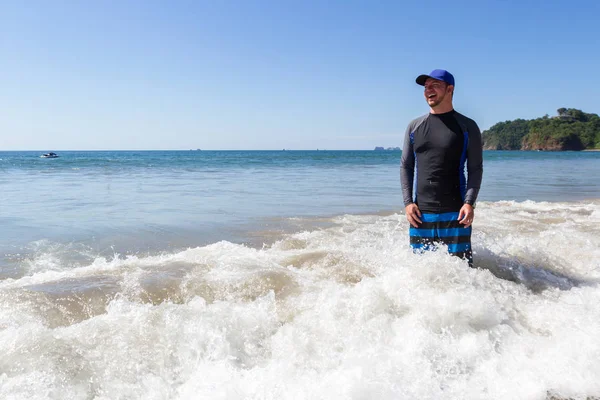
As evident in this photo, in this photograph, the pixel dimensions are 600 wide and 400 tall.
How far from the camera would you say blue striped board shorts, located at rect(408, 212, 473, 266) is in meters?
4.19

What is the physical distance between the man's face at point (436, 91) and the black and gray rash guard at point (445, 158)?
15cm

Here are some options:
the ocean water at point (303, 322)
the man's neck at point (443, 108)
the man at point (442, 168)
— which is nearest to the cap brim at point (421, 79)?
the man at point (442, 168)

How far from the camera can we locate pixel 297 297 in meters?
4.34

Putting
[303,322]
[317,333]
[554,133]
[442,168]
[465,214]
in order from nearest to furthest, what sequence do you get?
[317,333], [303,322], [465,214], [442,168], [554,133]

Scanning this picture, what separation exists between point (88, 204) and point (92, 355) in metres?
10.7

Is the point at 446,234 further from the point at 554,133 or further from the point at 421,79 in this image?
the point at 554,133

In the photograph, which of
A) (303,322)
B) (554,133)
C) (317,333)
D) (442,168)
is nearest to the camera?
(317,333)

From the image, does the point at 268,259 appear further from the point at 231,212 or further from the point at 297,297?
the point at 231,212

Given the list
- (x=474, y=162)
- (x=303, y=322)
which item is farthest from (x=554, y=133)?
(x=303, y=322)

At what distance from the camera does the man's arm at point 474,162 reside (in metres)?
4.05

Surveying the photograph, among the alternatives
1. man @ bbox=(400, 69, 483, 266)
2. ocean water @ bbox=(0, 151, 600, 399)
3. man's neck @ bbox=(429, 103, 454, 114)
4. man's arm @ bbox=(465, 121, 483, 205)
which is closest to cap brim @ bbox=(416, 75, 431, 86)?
man @ bbox=(400, 69, 483, 266)

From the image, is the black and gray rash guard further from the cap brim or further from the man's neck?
the cap brim

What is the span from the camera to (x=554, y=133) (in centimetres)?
12000

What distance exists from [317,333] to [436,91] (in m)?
2.49
